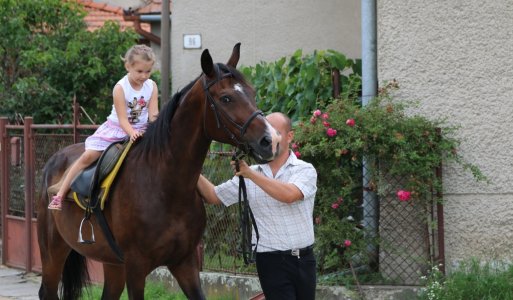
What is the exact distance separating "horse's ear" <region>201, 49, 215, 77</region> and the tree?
8.39 metres

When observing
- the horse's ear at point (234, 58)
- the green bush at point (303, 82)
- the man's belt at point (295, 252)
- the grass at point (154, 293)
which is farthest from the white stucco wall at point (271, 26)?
the man's belt at point (295, 252)

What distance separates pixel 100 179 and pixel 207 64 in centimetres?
139

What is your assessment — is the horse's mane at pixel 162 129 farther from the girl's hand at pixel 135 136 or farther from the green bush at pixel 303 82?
the green bush at pixel 303 82

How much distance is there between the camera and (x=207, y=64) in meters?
5.42

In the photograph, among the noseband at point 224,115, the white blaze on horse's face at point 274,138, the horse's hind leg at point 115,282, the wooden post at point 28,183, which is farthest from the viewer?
the wooden post at point 28,183

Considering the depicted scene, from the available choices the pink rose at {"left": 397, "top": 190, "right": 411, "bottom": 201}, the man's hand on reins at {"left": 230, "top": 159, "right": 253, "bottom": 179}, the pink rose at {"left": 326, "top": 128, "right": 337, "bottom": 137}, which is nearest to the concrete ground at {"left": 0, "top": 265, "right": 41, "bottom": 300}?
the pink rose at {"left": 326, "top": 128, "right": 337, "bottom": 137}

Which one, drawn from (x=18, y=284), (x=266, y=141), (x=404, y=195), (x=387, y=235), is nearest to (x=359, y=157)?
(x=404, y=195)

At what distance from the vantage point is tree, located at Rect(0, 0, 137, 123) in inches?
541

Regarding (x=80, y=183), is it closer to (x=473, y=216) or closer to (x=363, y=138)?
(x=363, y=138)

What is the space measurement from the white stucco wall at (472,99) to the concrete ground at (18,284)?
4689mm

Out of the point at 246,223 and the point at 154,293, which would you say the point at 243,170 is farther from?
the point at 154,293

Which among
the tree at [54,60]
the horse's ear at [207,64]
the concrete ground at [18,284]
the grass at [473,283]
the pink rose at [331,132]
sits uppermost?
the tree at [54,60]

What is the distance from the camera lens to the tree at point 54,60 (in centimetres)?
1375

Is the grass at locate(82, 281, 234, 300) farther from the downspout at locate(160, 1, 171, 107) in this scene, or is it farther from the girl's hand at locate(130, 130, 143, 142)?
the downspout at locate(160, 1, 171, 107)
